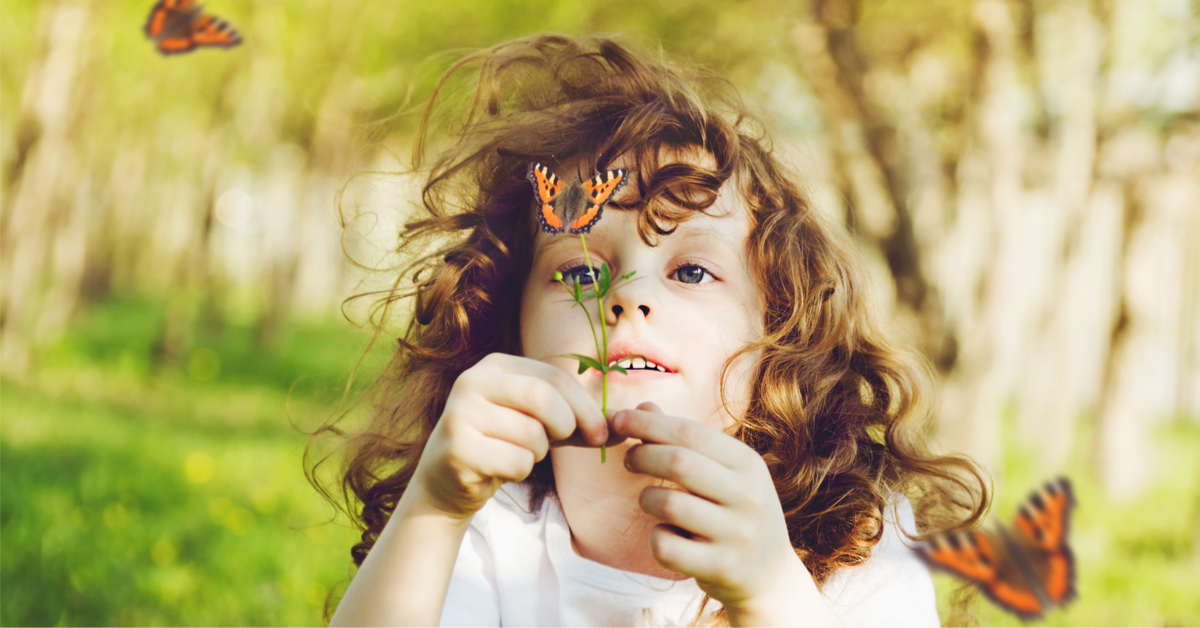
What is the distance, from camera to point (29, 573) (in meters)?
3.39

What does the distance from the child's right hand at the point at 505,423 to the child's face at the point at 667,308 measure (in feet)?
0.67

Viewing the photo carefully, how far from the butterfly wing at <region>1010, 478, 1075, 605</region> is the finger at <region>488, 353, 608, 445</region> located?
0.64 meters

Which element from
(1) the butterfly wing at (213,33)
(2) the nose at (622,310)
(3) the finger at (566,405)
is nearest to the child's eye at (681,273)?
(2) the nose at (622,310)

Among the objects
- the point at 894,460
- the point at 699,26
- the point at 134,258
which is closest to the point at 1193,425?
the point at 699,26

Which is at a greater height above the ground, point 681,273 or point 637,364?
point 681,273

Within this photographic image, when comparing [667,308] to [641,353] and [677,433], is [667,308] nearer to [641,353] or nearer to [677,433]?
Result: [641,353]

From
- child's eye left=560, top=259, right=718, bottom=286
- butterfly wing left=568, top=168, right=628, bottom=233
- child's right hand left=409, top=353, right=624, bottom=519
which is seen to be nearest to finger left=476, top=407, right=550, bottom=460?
child's right hand left=409, top=353, right=624, bottom=519

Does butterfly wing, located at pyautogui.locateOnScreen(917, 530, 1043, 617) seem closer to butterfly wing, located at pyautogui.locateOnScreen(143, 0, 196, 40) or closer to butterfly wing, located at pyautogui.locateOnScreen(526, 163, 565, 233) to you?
butterfly wing, located at pyautogui.locateOnScreen(526, 163, 565, 233)

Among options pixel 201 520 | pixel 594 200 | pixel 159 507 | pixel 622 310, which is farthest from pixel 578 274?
pixel 159 507

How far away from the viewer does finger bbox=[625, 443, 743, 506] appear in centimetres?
129

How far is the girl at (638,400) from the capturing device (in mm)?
1326

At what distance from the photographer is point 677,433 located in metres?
1.32

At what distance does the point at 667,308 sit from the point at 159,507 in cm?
409

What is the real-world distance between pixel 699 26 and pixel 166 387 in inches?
267
